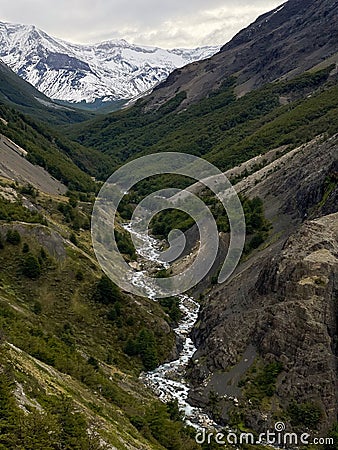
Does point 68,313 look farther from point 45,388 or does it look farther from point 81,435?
point 81,435

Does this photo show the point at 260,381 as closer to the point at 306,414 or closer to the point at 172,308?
the point at 306,414

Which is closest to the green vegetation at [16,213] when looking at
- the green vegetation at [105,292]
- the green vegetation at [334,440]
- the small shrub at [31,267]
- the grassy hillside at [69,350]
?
the grassy hillside at [69,350]

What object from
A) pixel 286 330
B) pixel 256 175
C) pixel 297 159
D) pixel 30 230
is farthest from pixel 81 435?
pixel 256 175

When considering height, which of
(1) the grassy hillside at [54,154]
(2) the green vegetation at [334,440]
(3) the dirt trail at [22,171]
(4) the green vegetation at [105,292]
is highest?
(1) the grassy hillside at [54,154]

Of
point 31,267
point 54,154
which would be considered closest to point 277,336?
point 31,267

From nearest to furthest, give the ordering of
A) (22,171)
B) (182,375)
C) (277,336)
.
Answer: (277,336) → (182,375) → (22,171)

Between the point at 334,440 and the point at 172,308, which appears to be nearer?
the point at 334,440

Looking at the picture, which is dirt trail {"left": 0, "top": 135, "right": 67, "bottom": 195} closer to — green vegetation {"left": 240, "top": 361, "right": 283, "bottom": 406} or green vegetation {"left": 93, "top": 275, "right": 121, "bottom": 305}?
green vegetation {"left": 93, "top": 275, "right": 121, "bottom": 305}

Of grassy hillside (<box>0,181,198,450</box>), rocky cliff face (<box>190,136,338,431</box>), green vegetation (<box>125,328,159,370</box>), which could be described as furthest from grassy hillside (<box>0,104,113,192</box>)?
rocky cliff face (<box>190,136,338,431</box>)

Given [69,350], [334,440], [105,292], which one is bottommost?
[69,350]

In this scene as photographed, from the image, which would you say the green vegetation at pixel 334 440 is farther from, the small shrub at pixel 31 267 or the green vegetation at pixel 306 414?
the small shrub at pixel 31 267
